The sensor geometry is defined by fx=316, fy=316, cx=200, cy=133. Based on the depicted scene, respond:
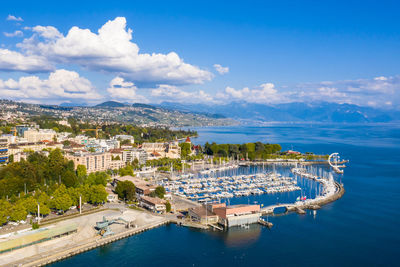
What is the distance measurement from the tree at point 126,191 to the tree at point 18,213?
9.33 meters

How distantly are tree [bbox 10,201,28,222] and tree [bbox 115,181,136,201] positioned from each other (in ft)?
30.6

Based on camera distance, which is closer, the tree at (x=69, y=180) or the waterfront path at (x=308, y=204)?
the waterfront path at (x=308, y=204)

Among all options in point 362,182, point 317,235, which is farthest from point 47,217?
point 362,182

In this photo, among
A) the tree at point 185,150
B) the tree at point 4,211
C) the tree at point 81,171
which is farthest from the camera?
the tree at point 185,150

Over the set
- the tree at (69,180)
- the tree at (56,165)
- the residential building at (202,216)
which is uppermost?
the tree at (56,165)

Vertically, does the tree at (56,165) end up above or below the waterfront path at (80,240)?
above

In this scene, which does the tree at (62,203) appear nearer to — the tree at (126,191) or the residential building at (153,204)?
the tree at (126,191)

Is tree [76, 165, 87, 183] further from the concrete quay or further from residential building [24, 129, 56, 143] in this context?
residential building [24, 129, 56, 143]

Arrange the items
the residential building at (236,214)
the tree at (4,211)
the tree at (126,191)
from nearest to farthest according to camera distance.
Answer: the tree at (4,211)
the residential building at (236,214)
the tree at (126,191)

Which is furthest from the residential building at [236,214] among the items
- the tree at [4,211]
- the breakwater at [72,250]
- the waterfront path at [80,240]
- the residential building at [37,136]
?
the residential building at [37,136]

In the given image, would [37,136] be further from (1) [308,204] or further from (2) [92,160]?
(1) [308,204]

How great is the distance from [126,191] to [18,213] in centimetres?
1013

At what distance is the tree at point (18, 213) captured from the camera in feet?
79.1

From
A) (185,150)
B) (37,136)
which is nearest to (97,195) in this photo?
(185,150)
